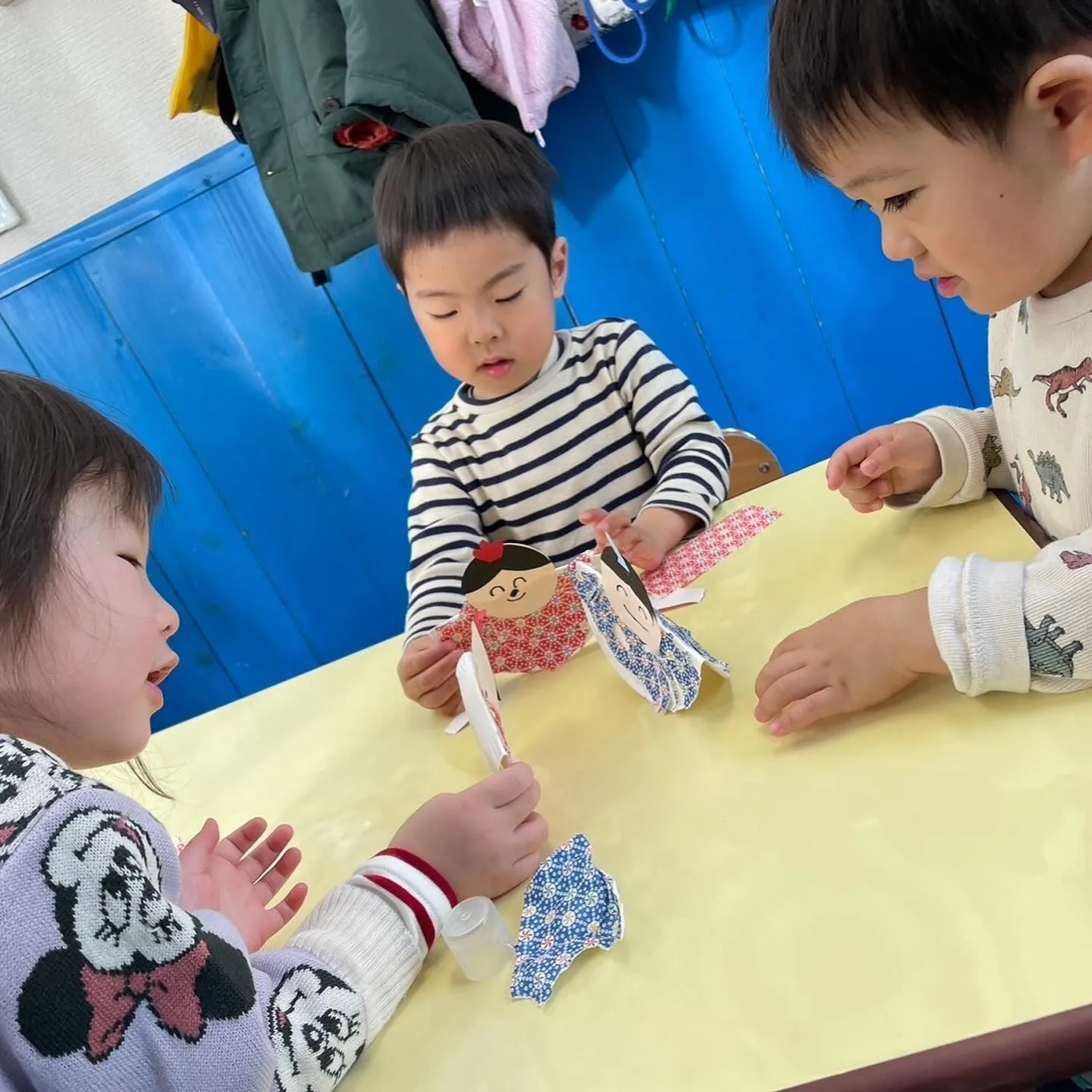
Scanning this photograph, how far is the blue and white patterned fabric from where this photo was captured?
664 millimetres

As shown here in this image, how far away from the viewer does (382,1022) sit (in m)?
0.54

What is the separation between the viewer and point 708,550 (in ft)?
3.03

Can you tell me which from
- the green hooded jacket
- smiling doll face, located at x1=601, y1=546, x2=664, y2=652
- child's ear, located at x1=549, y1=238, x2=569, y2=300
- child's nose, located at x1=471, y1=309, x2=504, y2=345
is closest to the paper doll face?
smiling doll face, located at x1=601, y1=546, x2=664, y2=652

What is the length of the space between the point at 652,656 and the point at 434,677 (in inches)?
10.5

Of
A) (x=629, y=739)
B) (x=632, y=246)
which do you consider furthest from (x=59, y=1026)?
(x=632, y=246)

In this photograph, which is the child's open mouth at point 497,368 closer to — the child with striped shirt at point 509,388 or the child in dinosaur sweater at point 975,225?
the child with striped shirt at point 509,388

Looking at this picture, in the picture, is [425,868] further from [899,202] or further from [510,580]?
[899,202]

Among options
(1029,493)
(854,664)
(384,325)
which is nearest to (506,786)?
(854,664)

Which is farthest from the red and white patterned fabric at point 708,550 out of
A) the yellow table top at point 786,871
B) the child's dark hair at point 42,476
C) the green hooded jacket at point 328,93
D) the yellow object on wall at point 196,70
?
the yellow object on wall at point 196,70

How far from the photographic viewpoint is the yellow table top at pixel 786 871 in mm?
410

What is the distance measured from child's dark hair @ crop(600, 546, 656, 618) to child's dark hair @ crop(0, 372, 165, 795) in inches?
13.9

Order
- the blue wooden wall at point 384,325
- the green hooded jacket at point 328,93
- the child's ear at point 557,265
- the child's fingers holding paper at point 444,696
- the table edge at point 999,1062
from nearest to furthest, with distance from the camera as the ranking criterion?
the table edge at point 999,1062
the child's fingers holding paper at point 444,696
the child's ear at point 557,265
the green hooded jacket at point 328,93
the blue wooden wall at point 384,325

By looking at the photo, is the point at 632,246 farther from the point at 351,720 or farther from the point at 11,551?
the point at 11,551

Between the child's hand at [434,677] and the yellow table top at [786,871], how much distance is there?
9 cm
